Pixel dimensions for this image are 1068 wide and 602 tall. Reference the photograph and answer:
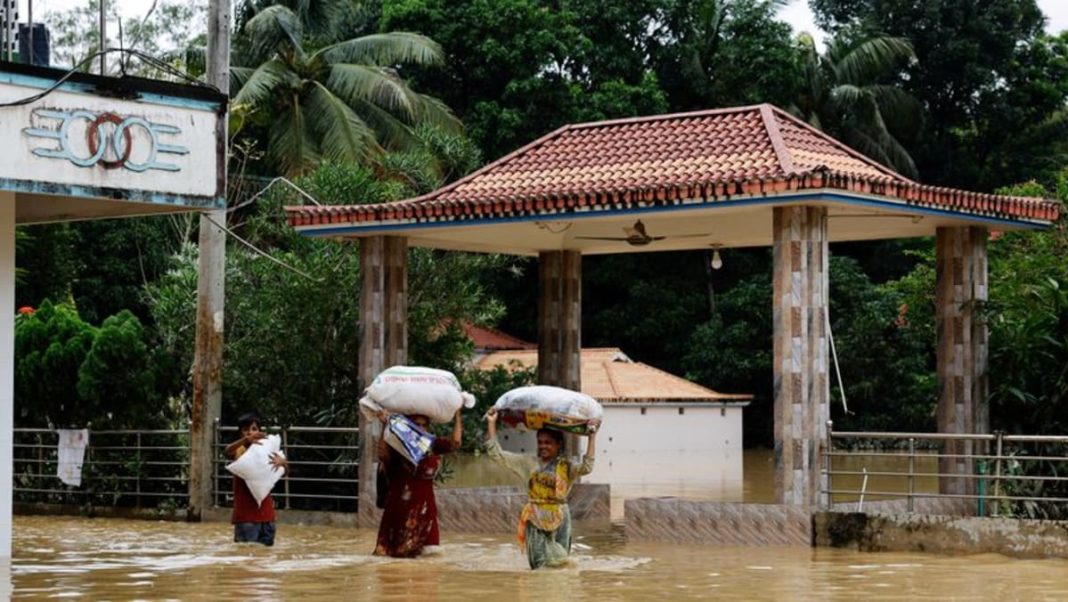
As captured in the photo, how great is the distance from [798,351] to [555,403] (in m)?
4.32

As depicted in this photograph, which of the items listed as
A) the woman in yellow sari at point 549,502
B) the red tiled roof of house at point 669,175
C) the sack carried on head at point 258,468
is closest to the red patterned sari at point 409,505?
the woman in yellow sari at point 549,502

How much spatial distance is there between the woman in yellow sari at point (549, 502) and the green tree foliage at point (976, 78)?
37.2 m

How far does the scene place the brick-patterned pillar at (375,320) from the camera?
2202 centimetres

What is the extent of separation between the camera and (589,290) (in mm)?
50344

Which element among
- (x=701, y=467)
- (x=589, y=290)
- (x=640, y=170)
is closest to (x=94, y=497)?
(x=640, y=170)

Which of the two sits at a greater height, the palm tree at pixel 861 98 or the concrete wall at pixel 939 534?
the palm tree at pixel 861 98

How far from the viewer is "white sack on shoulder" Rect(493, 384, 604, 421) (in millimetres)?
15586

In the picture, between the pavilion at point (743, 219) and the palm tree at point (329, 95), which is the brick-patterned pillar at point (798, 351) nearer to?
the pavilion at point (743, 219)

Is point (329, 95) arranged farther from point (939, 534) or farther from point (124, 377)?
point (939, 534)

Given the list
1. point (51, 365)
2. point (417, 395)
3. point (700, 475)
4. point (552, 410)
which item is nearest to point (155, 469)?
point (51, 365)

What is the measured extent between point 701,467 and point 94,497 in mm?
20257

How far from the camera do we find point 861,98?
49.4m

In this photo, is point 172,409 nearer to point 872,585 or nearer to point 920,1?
point 872,585

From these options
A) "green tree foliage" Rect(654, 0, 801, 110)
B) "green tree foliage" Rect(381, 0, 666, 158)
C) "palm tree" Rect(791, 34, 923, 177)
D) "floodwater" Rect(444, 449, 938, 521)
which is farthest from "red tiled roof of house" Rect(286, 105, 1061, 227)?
"palm tree" Rect(791, 34, 923, 177)
